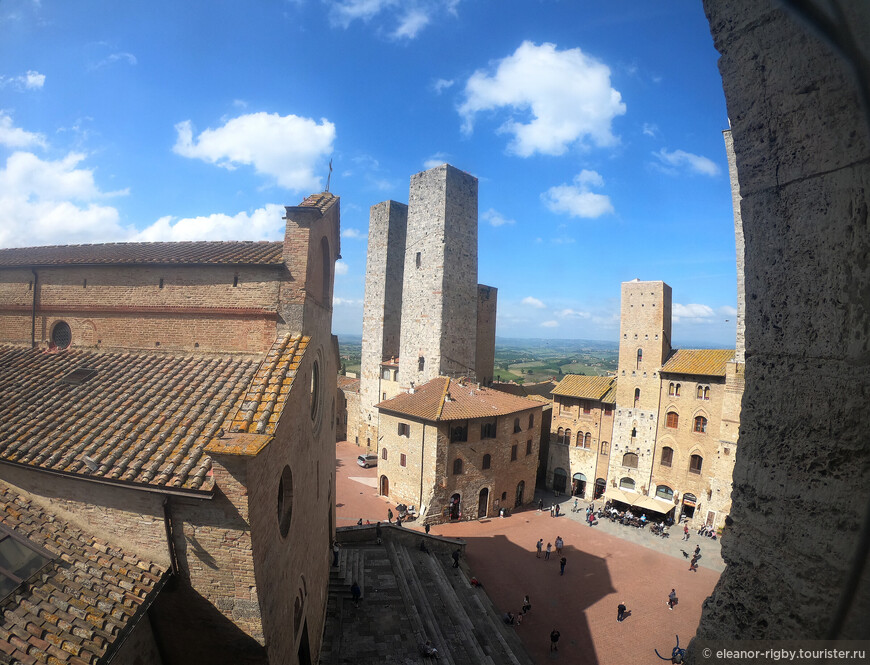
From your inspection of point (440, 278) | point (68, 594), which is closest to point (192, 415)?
point (68, 594)

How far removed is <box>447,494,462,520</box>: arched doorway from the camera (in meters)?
24.9

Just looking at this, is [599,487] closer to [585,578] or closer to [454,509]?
[585,578]

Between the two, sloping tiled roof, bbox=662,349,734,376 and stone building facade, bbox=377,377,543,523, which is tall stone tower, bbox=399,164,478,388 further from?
sloping tiled roof, bbox=662,349,734,376

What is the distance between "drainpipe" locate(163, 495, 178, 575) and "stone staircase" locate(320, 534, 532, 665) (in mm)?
8085

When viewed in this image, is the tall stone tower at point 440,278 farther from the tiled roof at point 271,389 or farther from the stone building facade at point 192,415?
the tiled roof at point 271,389

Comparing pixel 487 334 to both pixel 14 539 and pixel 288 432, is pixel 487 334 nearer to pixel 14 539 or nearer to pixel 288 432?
pixel 288 432

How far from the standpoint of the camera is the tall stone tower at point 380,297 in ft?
118

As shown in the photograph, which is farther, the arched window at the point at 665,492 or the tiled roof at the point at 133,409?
the arched window at the point at 665,492

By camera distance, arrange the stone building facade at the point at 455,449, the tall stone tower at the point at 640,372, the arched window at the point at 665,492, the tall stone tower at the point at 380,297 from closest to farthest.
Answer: the stone building facade at the point at 455,449, the arched window at the point at 665,492, the tall stone tower at the point at 640,372, the tall stone tower at the point at 380,297

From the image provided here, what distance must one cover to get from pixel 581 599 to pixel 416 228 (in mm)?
24980

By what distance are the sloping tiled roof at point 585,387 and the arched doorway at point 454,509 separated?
1319 centimetres

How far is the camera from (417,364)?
99.7 feet

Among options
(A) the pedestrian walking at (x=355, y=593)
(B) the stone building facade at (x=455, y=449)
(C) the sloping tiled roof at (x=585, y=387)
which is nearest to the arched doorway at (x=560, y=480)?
(B) the stone building facade at (x=455, y=449)

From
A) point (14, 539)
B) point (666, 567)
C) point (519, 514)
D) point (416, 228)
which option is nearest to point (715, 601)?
point (14, 539)
